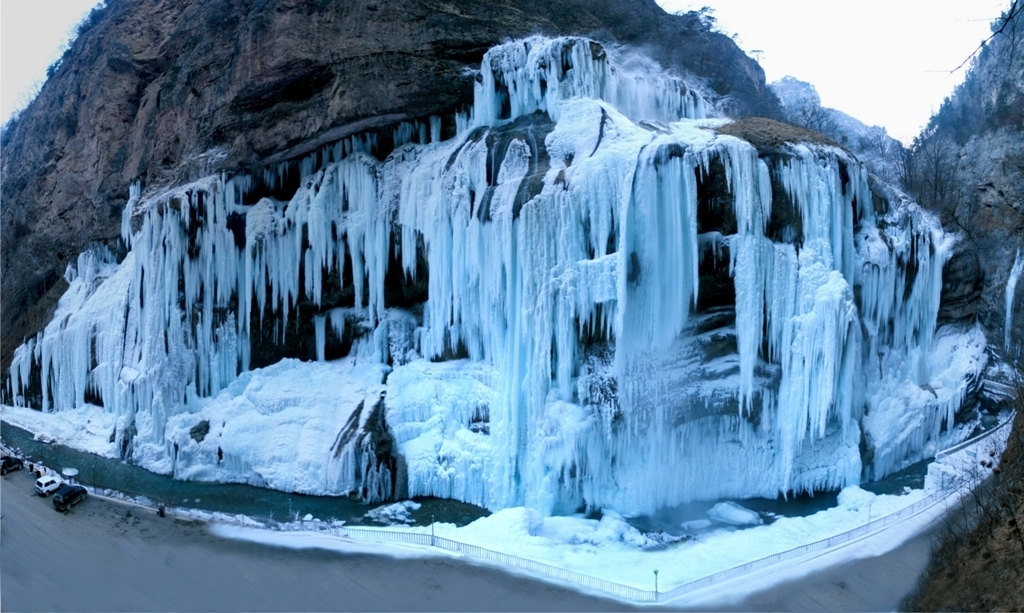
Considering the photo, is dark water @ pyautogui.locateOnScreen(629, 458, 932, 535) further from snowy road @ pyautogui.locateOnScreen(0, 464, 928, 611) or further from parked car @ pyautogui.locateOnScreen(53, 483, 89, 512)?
parked car @ pyautogui.locateOnScreen(53, 483, 89, 512)

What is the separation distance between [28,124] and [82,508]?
3177 cm

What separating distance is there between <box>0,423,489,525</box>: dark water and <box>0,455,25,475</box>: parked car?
44.7 inches

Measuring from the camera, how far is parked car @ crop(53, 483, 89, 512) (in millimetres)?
16734

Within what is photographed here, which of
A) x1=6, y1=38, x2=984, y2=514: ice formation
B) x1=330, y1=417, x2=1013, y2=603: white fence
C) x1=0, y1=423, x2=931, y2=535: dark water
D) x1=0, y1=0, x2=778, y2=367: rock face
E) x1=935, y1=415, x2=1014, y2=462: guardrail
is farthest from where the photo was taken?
x1=0, y1=0, x2=778, y2=367: rock face

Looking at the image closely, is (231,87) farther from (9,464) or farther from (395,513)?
(395,513)

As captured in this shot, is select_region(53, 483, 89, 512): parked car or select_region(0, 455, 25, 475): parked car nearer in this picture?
select_region(53, 483, 89, 512): parked car

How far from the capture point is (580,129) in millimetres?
18281

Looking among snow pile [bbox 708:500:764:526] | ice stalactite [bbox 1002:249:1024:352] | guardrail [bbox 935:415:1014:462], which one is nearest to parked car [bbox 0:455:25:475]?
snow pile [bbox 708:500:764:526]

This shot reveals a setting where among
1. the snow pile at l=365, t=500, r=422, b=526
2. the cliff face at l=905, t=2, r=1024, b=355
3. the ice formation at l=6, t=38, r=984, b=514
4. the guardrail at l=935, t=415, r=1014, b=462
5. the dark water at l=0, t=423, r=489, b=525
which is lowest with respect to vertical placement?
the dark water at l=0, t=423, r=489, b=525

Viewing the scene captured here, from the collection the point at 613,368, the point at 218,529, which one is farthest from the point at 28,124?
the point at 613,368

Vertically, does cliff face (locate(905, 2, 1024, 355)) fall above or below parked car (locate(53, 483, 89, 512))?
above

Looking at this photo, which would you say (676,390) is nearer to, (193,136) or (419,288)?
(419,288)

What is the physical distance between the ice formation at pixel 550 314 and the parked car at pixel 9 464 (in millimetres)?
2856

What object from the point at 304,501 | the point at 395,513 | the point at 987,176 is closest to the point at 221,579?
the point at 395,513
